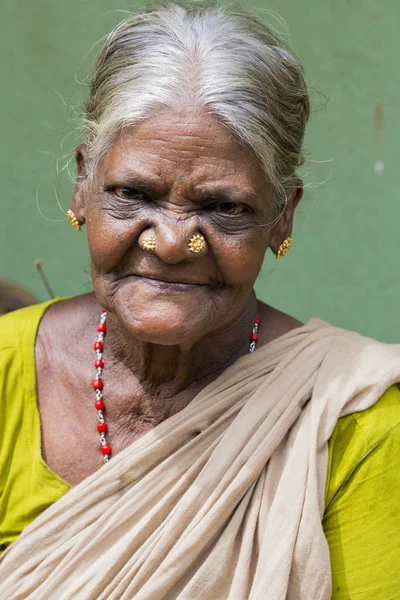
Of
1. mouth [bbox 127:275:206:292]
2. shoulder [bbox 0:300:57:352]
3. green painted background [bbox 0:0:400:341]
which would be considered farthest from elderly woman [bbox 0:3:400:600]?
green painted background [bbox 0:0:400:341]

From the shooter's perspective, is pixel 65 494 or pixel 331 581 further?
pixel 65 494

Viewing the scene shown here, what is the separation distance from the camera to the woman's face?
2205mm

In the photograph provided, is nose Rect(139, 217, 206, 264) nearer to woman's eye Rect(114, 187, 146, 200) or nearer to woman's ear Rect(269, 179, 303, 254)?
woman's eye Rect(114, 187, 146, 200)

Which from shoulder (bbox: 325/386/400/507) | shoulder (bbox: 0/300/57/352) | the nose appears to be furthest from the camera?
shoulder (bbox: 0/300/57/352)

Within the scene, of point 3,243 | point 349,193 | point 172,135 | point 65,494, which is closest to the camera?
point 172,135

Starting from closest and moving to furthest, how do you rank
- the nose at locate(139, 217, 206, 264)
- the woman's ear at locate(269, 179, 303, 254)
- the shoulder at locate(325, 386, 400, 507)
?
the nose at locate(139, 217, 206, 264)
the shoulder at locate(325, 386, 400, 507)
the woman's ear at locate(269, 179, 303, 254)

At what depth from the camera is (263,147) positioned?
7.42 ft

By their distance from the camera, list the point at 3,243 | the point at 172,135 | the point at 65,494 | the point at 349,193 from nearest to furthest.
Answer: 1. the point at 172,135
2. the point at 65,494
3. the point at 349,193
4. the point at 3,243

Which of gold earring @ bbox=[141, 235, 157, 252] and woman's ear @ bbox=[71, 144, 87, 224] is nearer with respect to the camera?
gold earring @ bbox=[141, 235, 157, 252]

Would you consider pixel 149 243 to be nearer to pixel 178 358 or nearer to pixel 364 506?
pixel 178 358

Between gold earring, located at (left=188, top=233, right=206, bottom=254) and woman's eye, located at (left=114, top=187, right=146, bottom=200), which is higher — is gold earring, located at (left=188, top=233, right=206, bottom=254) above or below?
below

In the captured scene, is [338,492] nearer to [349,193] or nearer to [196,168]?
[196,168]

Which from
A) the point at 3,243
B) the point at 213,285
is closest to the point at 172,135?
the point at 213,285

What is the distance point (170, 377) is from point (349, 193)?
126cm
